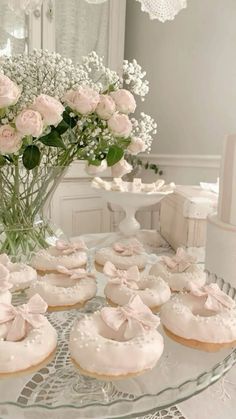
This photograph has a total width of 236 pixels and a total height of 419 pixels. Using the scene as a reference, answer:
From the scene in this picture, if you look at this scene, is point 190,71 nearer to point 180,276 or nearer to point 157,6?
point 157,6

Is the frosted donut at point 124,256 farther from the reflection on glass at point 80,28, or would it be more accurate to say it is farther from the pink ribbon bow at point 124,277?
the reflection on glass at point 80,28

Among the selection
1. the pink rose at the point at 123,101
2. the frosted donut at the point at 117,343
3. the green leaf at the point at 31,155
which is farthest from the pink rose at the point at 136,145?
the frosted donut at the point at 117,343

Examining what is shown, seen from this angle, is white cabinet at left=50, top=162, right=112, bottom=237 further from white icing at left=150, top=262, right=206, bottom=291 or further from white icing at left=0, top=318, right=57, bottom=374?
white icing at left=0, top=318, right=57, bottom=374

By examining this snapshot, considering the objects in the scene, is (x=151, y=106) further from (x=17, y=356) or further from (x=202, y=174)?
(x=17, y=356)

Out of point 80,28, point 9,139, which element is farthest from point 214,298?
point 80,28

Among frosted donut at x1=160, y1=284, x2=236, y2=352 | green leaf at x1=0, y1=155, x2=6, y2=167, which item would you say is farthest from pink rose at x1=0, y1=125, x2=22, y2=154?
frosted donut at x1=160, y1=284, x2=236, y2=352

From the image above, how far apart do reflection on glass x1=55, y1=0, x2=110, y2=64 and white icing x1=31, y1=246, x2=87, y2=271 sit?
1655 millimetres

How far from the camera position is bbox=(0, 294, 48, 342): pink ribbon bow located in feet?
1.84

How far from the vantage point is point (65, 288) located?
75 cm

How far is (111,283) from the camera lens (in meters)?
0.75

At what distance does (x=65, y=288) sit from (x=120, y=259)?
23 cm

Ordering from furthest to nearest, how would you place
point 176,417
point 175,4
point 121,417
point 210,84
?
1. point 210,84
2. point 175,4
3. point 176,417
4. point 121,417

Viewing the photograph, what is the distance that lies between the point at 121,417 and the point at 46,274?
49cm

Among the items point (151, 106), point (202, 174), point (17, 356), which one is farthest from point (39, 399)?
point (151, 106)
